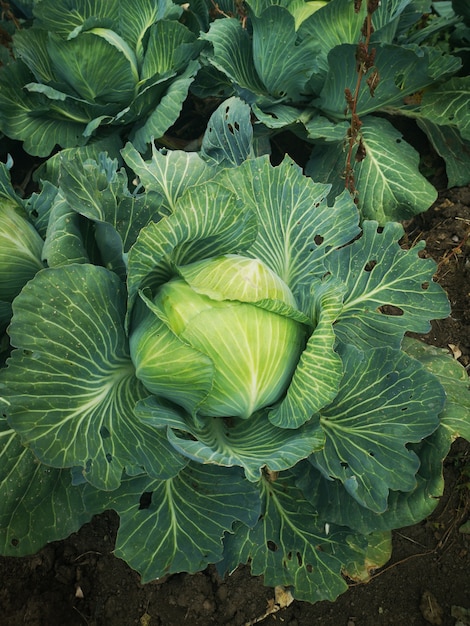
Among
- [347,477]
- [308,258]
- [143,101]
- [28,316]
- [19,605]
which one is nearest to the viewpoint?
[28,316]

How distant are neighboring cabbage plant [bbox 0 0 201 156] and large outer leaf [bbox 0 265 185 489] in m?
1.36

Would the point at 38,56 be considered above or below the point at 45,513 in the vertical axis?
above

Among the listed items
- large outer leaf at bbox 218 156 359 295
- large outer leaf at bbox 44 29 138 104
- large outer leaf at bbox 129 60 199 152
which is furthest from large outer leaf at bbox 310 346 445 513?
large outer leaf at bbox 44 29 138 104

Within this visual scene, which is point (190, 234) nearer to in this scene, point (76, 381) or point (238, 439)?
point (76, 381)

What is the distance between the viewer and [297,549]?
2.00 meters

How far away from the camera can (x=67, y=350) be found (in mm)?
1601

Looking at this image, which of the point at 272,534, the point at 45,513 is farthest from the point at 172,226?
the point at 272,534

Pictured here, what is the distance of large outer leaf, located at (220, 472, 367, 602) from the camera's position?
1957 mm

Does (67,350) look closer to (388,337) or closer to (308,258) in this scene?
(308,258)

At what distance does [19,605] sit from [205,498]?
97 centimetres

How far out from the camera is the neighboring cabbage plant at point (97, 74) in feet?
8.84

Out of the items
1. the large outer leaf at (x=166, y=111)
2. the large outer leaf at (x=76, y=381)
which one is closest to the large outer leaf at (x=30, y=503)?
A: the large outer leaf at (x=76, y=381)

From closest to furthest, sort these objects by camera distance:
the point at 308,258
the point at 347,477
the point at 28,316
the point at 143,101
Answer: the point at 28,316
the point at 347,477
the point at 308,258
the point at 143,101

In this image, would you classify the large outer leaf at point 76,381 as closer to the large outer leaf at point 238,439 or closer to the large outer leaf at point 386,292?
the large outer leaf at point 238,439
